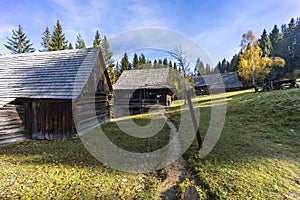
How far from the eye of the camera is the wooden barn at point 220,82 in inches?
1382

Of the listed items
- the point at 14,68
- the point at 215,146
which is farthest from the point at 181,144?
the point at 14,68

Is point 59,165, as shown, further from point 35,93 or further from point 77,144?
point 35,93

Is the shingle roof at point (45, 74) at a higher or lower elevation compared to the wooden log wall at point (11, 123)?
higher

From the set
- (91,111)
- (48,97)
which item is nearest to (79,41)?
(91,111)

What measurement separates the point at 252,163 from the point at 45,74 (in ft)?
40.3

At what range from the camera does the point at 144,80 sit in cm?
2322

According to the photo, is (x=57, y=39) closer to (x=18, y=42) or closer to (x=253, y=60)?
(x=18, y=42)

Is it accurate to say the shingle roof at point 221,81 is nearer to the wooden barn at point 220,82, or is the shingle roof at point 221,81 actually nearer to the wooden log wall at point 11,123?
the wooden barn at point 220,82

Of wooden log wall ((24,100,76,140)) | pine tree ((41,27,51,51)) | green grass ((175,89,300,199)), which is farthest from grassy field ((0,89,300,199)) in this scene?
pine tree ((41,27,51,51))

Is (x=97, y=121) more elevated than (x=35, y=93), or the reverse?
(x=35, y=93)

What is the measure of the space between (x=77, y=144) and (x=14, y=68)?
912cm

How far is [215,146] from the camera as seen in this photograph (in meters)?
6.17

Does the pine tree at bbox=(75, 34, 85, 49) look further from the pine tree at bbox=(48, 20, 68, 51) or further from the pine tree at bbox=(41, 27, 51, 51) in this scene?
the pine tree at bbox=(41, 27, 51, 51)

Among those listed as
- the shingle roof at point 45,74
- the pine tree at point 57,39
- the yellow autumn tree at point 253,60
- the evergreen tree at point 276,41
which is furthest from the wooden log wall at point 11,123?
the evergreen tree at point 276,41
